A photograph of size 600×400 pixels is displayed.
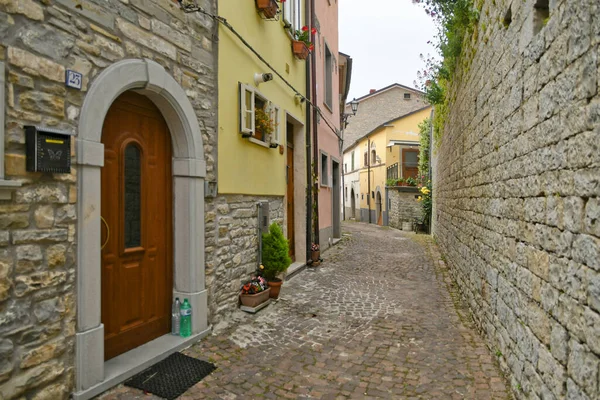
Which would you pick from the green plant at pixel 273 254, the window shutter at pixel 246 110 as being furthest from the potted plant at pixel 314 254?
the window shutter at pixel 246 110

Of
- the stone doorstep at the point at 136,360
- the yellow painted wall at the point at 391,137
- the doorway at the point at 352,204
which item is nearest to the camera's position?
the stone doorstep at the point at 136,360

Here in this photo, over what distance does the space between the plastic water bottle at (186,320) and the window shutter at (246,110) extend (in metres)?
2.31

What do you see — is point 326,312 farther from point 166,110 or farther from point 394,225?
point 394,225

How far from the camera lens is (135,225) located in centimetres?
357

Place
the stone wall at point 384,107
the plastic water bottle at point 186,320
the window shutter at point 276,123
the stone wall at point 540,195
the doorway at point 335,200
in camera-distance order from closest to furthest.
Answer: the stone wall at point 540,195 < the plastic water bottle at point 186,320 < the window shutter at point 276,123 < the doorway at point 335,200 < the stone wall at point 384,107

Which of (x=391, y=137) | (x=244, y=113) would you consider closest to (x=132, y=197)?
(x=244, y=113)

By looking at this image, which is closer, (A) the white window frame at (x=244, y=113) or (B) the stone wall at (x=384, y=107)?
(A) the white window frame at (x=244, y=113)

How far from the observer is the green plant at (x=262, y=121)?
222 inches

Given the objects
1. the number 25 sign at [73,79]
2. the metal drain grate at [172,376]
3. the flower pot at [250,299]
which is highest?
the number 25 sign at [73,79]

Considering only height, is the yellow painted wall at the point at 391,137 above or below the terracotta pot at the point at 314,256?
above

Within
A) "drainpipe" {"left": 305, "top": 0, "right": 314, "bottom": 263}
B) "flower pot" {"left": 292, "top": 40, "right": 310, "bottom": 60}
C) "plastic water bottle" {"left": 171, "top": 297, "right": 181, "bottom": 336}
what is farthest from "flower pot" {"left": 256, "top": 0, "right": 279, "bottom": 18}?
"plastic water bottle" {"left": 171, "top": 297, "right": 181, "bottom": 336}

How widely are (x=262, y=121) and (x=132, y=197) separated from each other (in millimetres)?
2621

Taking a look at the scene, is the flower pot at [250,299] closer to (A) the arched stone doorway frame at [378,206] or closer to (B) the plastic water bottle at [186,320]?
(B) the plastic water bottle at [186,320]

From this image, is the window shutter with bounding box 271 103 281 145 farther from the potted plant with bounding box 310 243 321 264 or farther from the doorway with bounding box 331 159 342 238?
the doorway with bounding box 331 159 342 238
